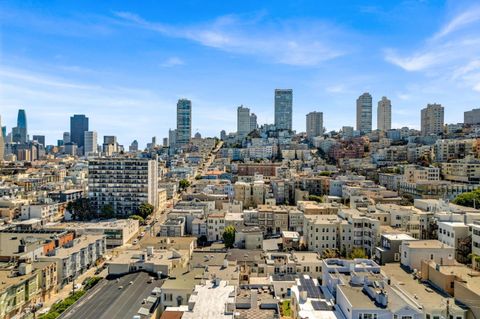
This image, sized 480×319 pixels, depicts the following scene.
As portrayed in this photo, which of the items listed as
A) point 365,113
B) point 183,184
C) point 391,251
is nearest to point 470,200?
point 391,251

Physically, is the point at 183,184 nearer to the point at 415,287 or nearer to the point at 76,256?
the point at 76,256

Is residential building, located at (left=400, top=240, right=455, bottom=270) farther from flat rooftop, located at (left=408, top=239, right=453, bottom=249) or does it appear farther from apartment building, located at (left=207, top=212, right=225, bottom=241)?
apartment building, located at (left=207, top=212, right=225, bottom=241)

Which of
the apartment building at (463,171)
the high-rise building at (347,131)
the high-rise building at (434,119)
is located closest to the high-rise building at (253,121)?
the high-rise building at (347,131)

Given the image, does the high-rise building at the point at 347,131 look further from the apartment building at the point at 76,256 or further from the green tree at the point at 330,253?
the apartment building at the point at 76,256

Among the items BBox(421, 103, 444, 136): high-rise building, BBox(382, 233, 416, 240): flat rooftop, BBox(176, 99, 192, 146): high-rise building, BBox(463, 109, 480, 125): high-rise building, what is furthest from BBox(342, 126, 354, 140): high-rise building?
BBox(382, 233, 416, 240): flat rooftop

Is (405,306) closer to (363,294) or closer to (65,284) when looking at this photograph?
(363,294)

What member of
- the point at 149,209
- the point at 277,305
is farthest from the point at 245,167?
the point at 277,305
